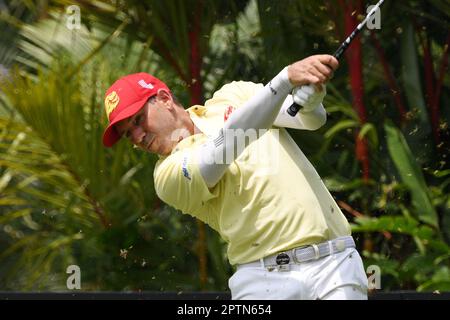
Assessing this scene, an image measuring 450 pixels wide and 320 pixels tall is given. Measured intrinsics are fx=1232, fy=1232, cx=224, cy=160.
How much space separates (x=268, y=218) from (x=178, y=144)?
0.38 metres

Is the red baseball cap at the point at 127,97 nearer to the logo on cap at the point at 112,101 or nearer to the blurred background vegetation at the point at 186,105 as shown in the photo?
the logo on cap at the point at 112,101

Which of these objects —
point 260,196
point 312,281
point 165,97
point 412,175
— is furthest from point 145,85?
point 412,175

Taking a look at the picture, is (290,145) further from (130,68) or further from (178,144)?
(130,68)

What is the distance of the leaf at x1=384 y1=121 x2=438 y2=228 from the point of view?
5793mm

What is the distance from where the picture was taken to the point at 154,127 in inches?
148

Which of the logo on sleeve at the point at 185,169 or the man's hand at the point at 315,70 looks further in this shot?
the logo on sleeve at the point at 185,169

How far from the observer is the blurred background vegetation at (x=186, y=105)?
5.97 meters

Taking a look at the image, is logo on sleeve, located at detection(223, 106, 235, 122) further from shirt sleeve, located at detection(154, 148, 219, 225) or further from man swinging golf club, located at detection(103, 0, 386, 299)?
shirt sleeve, located at detection(154, 148, 219, 225)

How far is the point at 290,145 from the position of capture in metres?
3.73

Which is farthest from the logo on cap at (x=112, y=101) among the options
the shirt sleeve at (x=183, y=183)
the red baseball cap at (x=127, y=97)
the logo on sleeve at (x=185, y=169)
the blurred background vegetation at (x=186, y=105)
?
the blurred background vegetation at (x=186, y=105)

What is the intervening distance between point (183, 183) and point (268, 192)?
253mm

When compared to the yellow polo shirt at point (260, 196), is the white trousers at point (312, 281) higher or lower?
lower

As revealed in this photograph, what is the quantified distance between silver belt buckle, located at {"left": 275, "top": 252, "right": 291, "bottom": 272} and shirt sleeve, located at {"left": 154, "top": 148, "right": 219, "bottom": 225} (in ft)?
0.89
